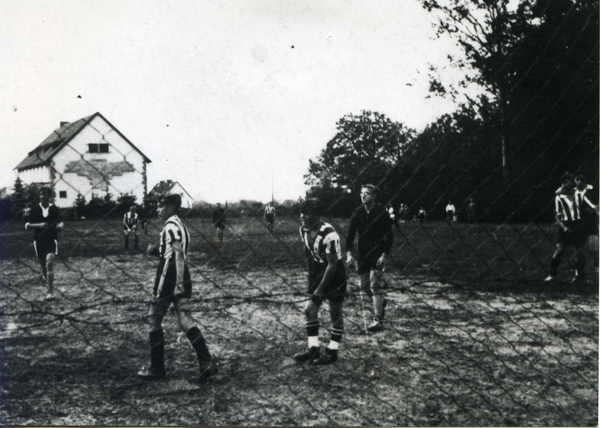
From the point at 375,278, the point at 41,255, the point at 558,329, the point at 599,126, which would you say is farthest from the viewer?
the point at 41,255

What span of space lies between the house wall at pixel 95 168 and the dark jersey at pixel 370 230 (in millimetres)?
3995

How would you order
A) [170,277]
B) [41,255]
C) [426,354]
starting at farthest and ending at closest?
[41,255], [426,354], [170,277]

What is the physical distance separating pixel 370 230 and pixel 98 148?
4.26 meters

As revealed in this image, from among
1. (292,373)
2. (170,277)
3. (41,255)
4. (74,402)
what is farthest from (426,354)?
(41,255)

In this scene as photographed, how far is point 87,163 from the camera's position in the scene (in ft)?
5.89

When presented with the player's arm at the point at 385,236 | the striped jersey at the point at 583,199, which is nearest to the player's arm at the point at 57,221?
the player's arm at the point at 385,236

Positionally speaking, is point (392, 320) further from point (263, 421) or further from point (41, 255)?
point (41, 255)

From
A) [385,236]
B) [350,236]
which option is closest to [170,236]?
[350,236]

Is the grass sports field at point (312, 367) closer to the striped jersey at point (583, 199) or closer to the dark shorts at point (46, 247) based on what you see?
the dark shorts at point (46, 247)

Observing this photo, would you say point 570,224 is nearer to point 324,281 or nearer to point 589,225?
point 589,225

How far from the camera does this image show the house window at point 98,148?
1.77 m

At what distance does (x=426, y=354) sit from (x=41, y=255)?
5.28 metres

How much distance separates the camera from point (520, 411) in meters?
A: 3.39

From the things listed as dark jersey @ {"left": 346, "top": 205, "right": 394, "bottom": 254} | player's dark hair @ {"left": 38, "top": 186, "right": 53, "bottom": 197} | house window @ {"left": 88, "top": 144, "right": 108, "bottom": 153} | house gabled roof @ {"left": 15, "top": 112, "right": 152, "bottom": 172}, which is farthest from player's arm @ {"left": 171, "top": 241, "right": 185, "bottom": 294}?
dark jersey @ {"left": 346, "top": 205, "right": 394, "bottom": 254}
